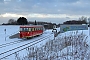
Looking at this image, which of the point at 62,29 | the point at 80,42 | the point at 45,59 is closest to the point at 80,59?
the point at 45,59

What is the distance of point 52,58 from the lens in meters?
10.4

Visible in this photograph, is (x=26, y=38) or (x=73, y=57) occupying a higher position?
(x=73, y=57)

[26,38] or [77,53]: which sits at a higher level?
[77,53]

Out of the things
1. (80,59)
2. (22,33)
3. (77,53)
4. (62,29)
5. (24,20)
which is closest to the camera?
(80,59)

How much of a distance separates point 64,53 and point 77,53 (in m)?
0.75

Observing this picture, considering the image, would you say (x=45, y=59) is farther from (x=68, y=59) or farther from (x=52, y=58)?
(x=68, y=59)

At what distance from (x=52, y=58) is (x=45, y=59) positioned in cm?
38

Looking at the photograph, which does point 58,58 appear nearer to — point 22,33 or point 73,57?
point 73,57

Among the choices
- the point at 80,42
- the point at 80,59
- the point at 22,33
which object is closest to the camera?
the point at 80,59

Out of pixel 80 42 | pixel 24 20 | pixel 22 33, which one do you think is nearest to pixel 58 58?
pixel 80 42

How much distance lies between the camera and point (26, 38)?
133 ft

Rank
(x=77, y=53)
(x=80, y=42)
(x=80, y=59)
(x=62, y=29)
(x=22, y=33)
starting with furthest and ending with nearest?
(x=62, y=29) < (x=22, y=33) < (x=80, y=42) < (x=77, y=53) < (x=80, y=59)

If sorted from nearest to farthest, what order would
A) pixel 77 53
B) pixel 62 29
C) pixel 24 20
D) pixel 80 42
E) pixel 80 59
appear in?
pixel 80 59 < pixel 77 53 < pixel 80 42 < pixel 62 29 < pixel 24 20

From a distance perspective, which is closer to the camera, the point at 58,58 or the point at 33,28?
the point at 58,58
